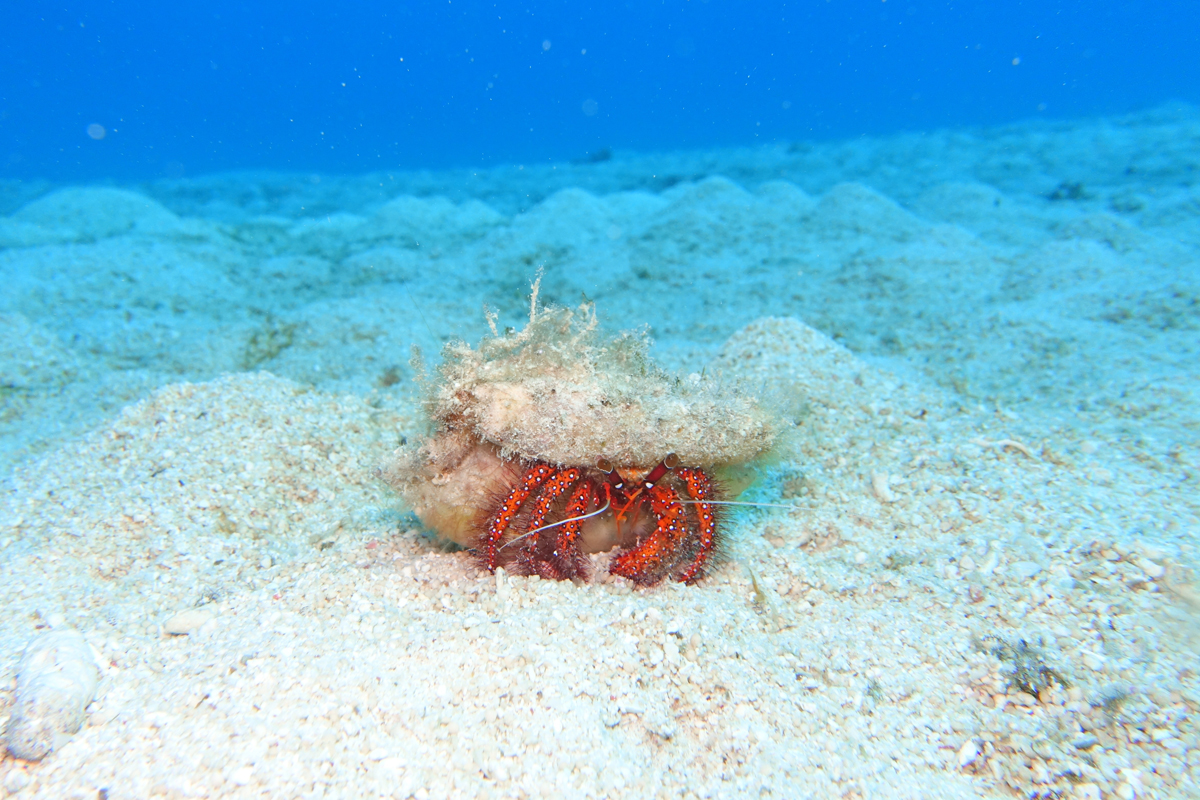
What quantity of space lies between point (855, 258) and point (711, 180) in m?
4.67

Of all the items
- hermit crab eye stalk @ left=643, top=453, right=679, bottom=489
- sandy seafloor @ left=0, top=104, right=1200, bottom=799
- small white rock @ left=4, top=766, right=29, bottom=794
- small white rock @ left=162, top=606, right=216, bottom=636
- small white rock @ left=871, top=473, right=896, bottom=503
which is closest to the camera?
small white rock @ left=4, top=766, right=29, bottom=794

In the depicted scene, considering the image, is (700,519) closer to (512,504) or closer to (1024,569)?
(512,504)

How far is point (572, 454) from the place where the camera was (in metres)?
2.54

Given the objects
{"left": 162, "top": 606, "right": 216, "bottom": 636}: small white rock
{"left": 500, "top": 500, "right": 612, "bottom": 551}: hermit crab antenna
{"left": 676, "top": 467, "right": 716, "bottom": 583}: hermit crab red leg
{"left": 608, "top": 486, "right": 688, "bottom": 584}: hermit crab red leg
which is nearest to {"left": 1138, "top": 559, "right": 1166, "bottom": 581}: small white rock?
{"left": 676, "top": 467, "right": 716, "bottom": 583}: hermit crab red leg

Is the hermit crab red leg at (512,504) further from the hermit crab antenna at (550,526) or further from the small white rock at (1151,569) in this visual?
the small white rock at (1151,569)

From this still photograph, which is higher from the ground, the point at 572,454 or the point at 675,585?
the point at 572,454

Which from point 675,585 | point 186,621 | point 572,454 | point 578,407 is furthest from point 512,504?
point 186,621

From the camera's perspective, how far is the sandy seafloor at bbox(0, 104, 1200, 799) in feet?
6.30

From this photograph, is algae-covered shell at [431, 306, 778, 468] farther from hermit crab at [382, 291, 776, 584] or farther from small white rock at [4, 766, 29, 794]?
small white rock at [4, 766, 29, 794]

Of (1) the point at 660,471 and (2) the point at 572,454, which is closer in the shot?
(2) the point at 572,454

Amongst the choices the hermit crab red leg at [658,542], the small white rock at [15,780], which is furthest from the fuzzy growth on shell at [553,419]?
the small white rock at [15,780]

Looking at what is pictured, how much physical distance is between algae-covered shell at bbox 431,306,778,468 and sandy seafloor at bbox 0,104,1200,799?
0.53m

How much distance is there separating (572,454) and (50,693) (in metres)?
1.90

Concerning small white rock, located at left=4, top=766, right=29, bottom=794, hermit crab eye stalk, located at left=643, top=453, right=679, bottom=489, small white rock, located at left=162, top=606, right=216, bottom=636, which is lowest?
small white rock, located at left=162, top=606, right=216, bottom=636
